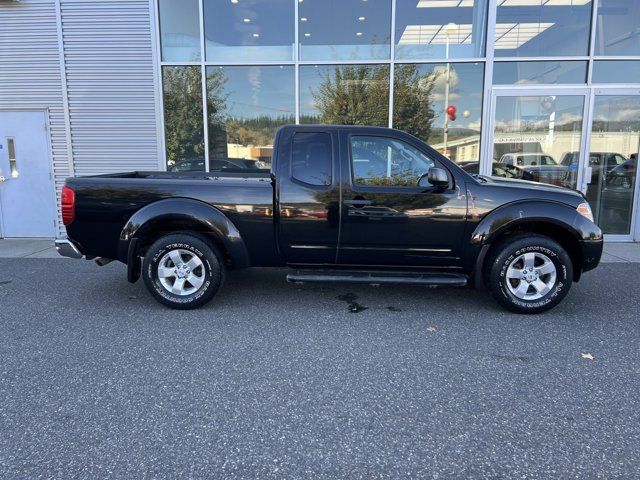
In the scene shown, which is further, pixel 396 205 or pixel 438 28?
pixel 438 28

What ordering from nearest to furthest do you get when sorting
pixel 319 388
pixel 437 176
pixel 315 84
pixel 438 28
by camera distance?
pixel 319 388, pixel 437 176, pixel 438 28, pixel 315 84

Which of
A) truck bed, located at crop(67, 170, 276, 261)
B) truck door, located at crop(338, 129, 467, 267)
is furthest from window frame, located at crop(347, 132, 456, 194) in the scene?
truck bed, located at crop(67, 170, 276, 261)

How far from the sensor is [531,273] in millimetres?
4547

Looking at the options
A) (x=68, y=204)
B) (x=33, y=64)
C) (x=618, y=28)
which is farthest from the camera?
Result: (x=33, y=64)

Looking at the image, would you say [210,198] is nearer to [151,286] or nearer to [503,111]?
[151,286]

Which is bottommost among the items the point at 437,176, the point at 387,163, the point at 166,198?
the point at 166,198

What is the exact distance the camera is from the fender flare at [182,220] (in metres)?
4.62

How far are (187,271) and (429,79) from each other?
244 inches

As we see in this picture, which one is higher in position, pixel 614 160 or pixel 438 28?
pixel 438 28

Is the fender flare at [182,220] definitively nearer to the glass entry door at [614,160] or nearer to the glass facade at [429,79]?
the glass facade at [429,79]

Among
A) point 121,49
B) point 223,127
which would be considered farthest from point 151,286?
point 121,49

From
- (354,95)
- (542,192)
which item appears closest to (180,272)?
(542,192)

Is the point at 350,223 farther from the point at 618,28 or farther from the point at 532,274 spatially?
the point at 618,28

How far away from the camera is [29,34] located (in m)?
8.59
